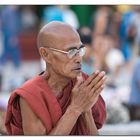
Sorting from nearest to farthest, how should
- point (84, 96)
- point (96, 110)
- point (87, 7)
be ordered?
point (84, 96) < point (96, 110) < point (87, 7)

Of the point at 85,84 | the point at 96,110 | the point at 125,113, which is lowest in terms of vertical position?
the point at 125,113

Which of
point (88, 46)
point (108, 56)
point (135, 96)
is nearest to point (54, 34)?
point (88, 46)

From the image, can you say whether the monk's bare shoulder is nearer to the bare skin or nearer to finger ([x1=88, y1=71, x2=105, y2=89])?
the bare skin

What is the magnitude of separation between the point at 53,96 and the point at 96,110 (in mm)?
233

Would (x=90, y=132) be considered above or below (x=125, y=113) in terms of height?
above

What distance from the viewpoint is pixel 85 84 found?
244 cm

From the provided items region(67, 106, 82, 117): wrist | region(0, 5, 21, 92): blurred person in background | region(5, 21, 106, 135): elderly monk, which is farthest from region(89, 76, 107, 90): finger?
region(0, 5, 21, 92): blurred person in background

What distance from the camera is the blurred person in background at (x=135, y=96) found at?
496 centimetres

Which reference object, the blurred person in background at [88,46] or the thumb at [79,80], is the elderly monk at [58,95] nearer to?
the thumb at [79,80]

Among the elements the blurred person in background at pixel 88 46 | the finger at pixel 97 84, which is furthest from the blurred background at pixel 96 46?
the finger at pixel 97 84

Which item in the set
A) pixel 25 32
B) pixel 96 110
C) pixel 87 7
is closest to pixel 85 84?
pixel 96 110

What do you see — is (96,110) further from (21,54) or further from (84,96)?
(21,54)

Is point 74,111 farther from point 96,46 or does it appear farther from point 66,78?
point 96,46
